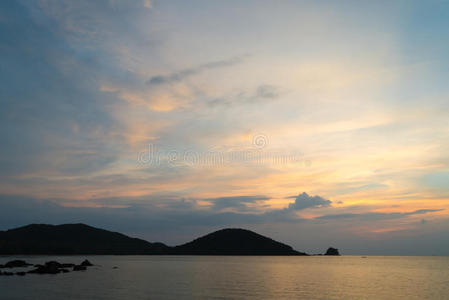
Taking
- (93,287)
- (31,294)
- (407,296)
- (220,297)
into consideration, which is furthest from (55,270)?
(407,296)

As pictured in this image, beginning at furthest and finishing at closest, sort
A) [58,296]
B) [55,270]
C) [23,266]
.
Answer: [23,266] → [55,270] → [58,296]

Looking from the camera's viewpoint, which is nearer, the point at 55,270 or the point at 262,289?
the point at 262,289

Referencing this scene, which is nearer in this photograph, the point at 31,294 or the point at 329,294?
the point at 31,294

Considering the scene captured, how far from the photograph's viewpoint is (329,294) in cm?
6319

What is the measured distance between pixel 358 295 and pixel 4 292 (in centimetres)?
5736

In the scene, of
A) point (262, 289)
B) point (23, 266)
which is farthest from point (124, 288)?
point (23, 266)

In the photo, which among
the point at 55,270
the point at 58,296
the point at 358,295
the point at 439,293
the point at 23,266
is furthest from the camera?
the point at 23,266

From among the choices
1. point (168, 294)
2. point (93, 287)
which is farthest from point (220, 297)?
point (93, 287)

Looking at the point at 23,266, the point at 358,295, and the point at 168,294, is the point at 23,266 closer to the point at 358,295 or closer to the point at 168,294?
the point at 168,294

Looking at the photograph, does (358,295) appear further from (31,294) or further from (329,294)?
(31,294)

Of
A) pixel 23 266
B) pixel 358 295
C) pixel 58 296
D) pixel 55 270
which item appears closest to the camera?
pixel 58 296

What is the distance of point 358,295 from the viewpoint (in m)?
62.4

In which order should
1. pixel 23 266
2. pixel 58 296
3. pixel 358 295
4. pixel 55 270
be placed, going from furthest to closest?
pixel 23 266 → pixel 55 270 → pixel 358 295 → pixel 58 296

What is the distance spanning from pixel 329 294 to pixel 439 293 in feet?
71.8
